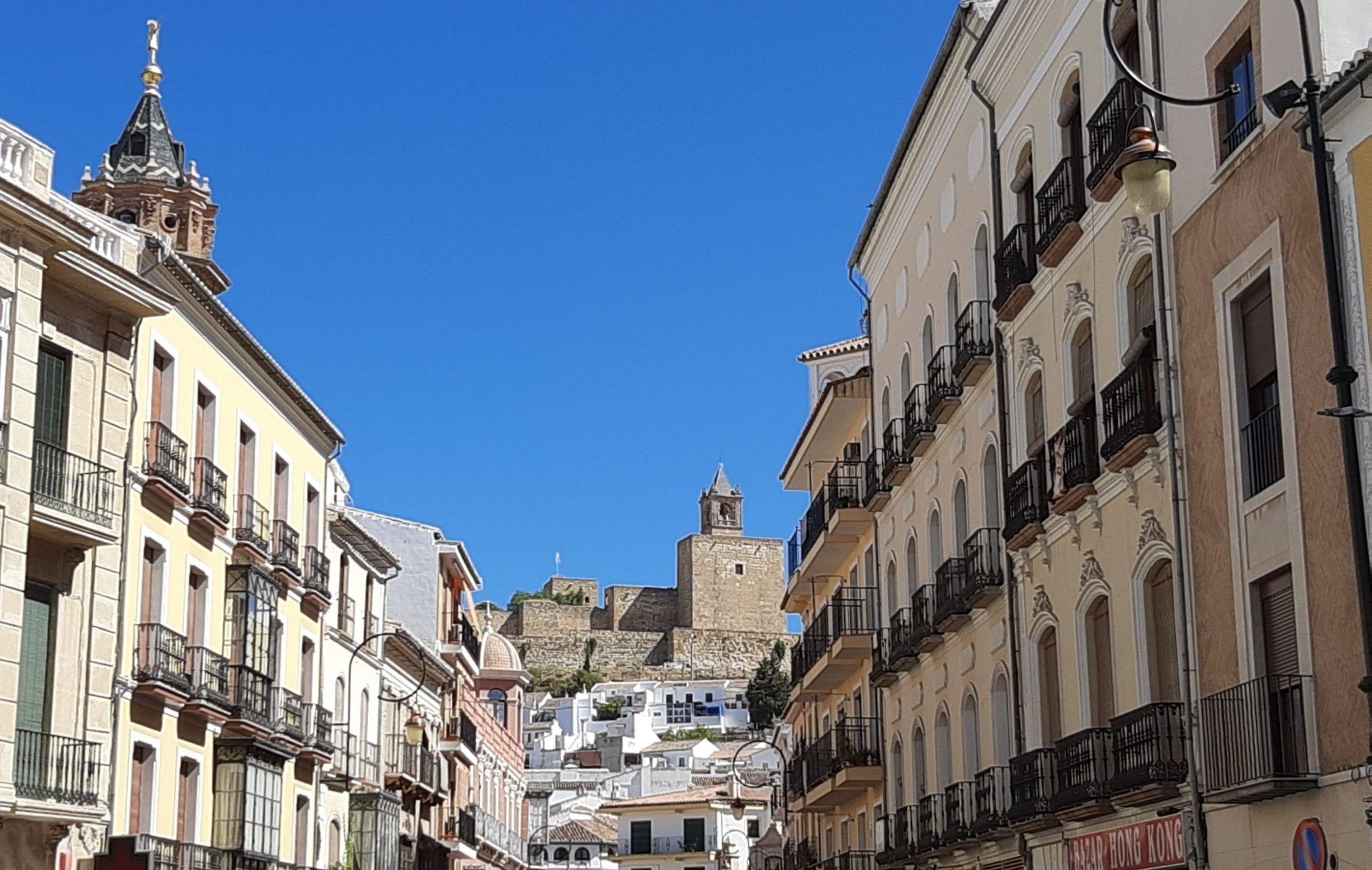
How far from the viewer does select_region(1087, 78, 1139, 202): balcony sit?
1908 cm

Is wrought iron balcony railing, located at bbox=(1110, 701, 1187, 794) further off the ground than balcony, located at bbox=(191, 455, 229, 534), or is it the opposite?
balcony, located at bbox=(191, 455, 229, 534)

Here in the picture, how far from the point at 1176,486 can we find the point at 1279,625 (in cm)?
229

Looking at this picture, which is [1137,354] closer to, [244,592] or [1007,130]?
[1007,130]

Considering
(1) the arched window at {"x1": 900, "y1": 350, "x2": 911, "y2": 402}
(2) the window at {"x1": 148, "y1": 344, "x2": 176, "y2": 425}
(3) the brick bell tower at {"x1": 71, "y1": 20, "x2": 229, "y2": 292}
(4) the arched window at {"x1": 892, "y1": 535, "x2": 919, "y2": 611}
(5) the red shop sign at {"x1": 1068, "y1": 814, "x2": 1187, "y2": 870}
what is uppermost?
(3) the brick bell tower at {"x1": 71, "y1": 20, "x2": 229, "y2": 292}

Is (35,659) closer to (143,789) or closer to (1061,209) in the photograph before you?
(143,789)

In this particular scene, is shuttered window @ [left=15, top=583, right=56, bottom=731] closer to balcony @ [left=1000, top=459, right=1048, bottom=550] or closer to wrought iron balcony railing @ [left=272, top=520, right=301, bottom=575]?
wrought iron balcony railing @ [left=272, top=520, right=301, bottom=575]

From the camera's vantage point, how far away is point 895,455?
31719 millimetres

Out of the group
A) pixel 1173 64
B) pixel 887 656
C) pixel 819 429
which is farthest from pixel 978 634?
pixel 819 429

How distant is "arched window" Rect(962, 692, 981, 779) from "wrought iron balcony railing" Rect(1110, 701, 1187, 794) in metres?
7.42

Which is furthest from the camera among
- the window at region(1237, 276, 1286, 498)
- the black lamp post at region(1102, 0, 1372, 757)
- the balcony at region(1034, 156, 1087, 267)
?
the balcony at region(1034, 156, 1087, 267)

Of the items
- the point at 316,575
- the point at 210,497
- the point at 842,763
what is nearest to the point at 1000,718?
the point at 842,763

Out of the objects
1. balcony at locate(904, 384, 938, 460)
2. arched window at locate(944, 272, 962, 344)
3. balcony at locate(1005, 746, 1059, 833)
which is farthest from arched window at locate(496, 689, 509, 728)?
balcony at locate(1005, 746, 1059, 833)

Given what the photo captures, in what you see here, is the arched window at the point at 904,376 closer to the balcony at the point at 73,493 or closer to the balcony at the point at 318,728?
the balcony at the point at 318,728

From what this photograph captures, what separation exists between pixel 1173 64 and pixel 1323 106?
148 inches
